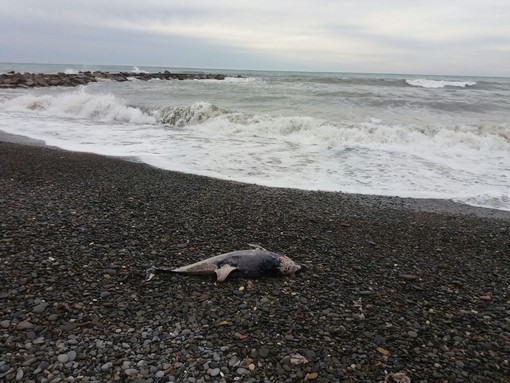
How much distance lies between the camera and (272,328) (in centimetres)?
309

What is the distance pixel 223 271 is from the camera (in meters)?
3.77

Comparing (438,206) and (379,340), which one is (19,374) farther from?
(438,206)

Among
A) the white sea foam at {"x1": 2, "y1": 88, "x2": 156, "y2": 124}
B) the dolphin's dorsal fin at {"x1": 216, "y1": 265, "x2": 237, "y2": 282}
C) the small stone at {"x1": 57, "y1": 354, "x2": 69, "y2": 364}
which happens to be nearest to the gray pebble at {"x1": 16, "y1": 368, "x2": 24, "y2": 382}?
the small stone at {"x1": 57, "y1": 354, "x2": 69, "y2": 364}

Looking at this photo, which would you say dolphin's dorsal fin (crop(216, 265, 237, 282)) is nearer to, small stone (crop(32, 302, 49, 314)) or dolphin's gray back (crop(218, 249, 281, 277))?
dolphin's gray back (crop(218, 249, 281, 277))

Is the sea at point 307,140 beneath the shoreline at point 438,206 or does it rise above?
above

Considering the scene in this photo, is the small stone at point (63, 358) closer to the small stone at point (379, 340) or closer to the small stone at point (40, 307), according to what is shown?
the small stone at point (40, 307)

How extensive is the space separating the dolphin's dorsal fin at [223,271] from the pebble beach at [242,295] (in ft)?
0.23

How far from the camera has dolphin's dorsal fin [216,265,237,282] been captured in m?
3.72

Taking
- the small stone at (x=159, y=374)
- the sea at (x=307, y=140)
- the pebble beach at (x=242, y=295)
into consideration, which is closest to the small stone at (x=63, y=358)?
the pebble beach at (x=242, y=295)

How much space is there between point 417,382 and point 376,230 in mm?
3066

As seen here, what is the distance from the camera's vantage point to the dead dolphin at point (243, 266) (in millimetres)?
3814

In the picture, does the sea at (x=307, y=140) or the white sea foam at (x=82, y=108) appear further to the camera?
the white sea foam at (x=82, y=108)

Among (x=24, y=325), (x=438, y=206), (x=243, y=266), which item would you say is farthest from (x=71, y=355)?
(x=438, y=206)

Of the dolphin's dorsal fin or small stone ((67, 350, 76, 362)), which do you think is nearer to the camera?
small stone ((67, 350, 76, 362))
